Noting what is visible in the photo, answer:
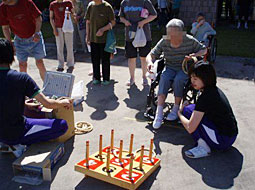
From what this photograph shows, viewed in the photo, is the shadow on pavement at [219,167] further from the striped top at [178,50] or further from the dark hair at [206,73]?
the striped top at [178,50]

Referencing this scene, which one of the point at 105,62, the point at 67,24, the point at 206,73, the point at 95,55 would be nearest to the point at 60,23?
the point at 67,24

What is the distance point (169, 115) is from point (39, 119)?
72.0 inches

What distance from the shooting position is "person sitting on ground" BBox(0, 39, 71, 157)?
3109 millimetres

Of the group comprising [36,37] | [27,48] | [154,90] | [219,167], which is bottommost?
[219,167]

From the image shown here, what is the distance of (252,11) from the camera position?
645 inches

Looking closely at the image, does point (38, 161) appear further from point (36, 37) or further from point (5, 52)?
point (36, 37)

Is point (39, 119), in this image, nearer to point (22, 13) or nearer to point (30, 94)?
point (30, 94)

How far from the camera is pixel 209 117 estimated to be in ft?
11.5

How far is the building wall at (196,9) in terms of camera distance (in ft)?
46.1

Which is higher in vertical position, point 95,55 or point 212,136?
point 95,55

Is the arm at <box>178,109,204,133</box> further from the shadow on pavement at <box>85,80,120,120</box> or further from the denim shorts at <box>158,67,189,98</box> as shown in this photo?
the shadow on pavement at <box>85,80,120,120</box>

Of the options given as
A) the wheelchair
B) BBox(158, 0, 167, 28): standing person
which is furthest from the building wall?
the wheelchair

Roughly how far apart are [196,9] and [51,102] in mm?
12287

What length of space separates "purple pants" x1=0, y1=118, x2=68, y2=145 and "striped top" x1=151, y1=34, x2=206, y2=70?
1.85 m
